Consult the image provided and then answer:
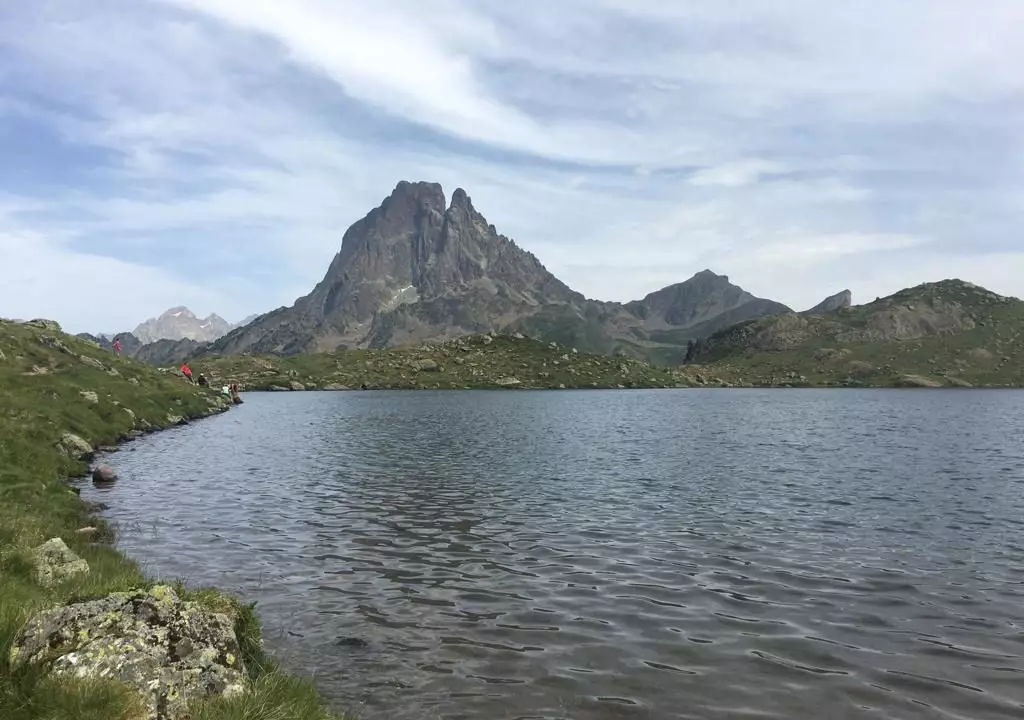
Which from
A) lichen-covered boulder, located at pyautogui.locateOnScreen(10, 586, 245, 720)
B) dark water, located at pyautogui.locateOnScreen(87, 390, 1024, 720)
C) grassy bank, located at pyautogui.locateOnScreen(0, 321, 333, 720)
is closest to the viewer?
grassy bank, located at pyautogui.locateOnScreen(0, 321, 333, 720)

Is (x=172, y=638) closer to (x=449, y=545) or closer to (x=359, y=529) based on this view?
(x=449, y=545)

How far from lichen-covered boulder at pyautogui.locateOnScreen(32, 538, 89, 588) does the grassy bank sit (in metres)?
0.22

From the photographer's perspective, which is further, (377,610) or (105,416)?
(105,416)

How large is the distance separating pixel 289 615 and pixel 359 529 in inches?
434

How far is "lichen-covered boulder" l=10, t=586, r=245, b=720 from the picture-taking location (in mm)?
9570

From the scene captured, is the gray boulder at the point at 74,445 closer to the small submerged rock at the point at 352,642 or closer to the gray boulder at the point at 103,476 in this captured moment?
the gray boulder at the point at 103,476

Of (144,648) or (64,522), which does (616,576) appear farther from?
(64,522)

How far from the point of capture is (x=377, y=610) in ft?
65.5

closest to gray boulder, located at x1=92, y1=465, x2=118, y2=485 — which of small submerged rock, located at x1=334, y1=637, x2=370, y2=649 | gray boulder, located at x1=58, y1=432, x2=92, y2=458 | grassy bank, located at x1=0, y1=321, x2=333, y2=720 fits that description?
grassy bank, located at x1=0, y1=321, x2=333, y2=720

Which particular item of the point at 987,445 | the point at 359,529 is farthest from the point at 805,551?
the point at 987,445

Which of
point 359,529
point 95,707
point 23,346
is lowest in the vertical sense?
point 359,529

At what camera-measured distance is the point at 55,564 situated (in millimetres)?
17078

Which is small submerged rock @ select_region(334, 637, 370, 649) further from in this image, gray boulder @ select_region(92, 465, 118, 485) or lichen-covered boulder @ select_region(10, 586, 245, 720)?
gray boulder @ select_region(92, 465, 118, 485)

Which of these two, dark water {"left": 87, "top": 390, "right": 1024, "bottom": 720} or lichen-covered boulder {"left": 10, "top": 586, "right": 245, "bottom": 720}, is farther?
dark water {"left": 87, "top": 390, "right": 1024, "bottom": 720}
